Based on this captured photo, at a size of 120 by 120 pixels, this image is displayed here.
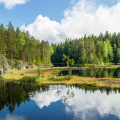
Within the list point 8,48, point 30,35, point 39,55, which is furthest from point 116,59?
A: point 8,48

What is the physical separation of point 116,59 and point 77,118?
109886 millimetres

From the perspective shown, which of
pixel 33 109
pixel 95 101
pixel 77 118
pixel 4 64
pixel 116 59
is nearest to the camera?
pixel 77 118

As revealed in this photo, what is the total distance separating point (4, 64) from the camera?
2115 inches

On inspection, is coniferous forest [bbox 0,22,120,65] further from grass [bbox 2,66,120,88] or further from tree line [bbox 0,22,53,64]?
grass [bbox 2,66,120,88]

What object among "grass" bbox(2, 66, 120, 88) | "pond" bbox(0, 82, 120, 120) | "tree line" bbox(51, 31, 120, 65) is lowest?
"pond" bbox(0, 82, 120, 120)

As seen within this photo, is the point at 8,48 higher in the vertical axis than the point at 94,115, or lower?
higher

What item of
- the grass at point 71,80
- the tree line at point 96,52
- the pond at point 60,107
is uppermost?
the tree line at point 96,52

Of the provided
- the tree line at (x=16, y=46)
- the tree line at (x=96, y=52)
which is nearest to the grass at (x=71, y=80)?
the tree line at (x=16, y=46)

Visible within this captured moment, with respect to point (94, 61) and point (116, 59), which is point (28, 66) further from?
point (116, 59)

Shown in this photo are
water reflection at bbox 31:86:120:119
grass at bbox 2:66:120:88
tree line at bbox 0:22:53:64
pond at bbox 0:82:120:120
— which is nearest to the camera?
pond at bbox 0:82:120:120

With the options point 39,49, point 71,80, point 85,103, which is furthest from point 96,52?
point 85,103

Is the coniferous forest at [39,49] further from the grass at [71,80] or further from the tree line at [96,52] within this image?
the grass at [71,80]

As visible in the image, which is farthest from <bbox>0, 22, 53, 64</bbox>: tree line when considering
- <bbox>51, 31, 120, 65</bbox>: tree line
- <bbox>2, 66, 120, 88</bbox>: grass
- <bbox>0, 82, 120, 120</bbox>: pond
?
<bbox>0, 82, 120, 120</bbox>: pond

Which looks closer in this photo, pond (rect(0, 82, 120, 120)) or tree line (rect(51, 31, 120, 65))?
pond (rect(0, 82, 120, 120))
